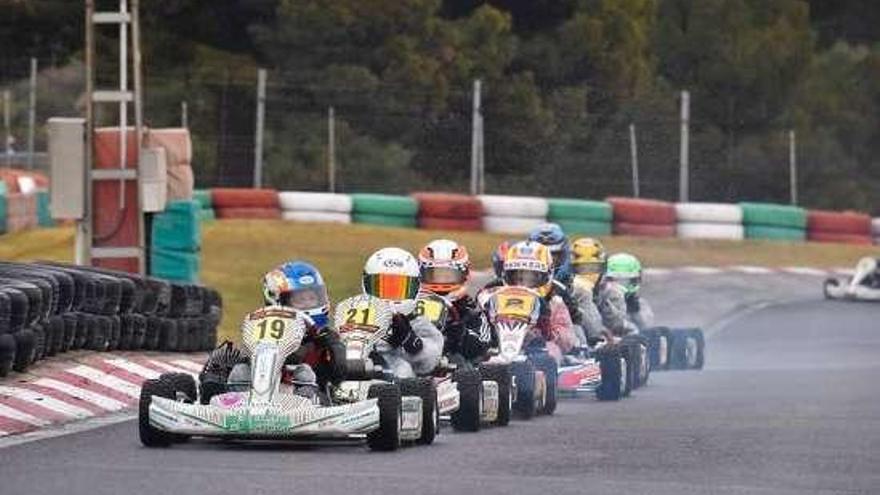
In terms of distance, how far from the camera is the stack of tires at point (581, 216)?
106ft

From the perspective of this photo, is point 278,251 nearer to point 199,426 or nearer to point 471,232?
point 471,232

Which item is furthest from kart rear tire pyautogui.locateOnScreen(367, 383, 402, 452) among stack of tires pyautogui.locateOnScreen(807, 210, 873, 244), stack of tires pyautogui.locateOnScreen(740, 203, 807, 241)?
stack of tires pyautogui.locateOnScreen(807, 210, 873, 244)

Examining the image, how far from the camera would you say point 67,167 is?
20312mm

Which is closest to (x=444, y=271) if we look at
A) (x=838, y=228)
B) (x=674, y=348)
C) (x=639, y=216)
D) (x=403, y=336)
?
(x=403, y=336)

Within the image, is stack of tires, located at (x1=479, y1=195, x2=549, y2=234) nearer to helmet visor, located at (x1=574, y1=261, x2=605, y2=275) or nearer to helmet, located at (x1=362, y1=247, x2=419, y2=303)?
helmet visor, located at (x1=574, y1=261, x2=605, y2=275)

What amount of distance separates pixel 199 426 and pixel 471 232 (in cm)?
2111

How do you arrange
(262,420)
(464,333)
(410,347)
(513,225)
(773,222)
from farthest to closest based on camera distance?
(773,222)
(513,225)
(464,333)
(410,347)
(262,420)

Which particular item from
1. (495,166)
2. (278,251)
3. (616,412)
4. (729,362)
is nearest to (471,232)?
(495,166)

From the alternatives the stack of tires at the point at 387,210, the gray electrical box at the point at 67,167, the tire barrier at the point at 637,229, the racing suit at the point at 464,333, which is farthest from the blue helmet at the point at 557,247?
the tire barrier at the point at 637,229

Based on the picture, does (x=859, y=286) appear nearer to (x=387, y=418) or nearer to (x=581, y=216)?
(x=581, y=216)

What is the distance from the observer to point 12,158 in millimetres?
37031

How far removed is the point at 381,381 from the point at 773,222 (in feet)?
73.2

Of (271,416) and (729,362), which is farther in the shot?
(729,362)

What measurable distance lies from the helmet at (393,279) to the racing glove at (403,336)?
0.12 metres
